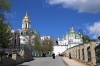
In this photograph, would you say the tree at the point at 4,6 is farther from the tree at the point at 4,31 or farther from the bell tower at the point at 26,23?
the bell tower at the point at 26,23

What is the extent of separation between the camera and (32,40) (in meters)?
68.9

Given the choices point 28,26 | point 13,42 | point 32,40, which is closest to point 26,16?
point 28,26

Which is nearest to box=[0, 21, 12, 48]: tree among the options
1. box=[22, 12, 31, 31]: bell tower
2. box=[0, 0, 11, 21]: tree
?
box=[0, 0, 11, 21]: tree

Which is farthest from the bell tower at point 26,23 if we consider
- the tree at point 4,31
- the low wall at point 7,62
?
the low wall at point 7,62

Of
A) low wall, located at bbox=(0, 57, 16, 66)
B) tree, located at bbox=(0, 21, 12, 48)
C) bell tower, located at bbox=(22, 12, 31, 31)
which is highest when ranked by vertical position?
bell tower, located at bbox=(22, 12, 31, 31)

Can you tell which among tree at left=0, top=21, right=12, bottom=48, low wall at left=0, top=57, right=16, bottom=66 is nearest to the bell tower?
tree at left=0, top=21, right=12, bottom=48

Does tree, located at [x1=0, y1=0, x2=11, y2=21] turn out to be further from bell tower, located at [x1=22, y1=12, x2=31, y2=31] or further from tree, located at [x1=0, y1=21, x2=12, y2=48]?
bell tower, located at [x1=22, y1=12, x2=31, y2=31]

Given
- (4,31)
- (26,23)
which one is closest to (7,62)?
(4,31)

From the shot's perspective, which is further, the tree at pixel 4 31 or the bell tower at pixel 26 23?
the bell tower at pixel 26 23

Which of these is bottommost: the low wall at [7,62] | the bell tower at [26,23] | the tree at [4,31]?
the low wall at [7,62]

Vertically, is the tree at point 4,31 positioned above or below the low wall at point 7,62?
above

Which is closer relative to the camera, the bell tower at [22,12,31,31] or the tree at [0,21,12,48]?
the tree at [0,21,12,48]

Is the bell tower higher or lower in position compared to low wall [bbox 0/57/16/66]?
higher

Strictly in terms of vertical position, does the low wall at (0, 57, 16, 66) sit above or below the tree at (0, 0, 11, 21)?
below
